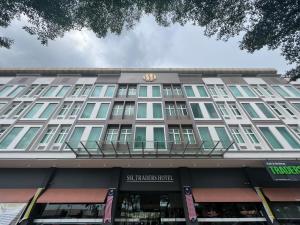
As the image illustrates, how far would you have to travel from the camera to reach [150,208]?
42.8 feet

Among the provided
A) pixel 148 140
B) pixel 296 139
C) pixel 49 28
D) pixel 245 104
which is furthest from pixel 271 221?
pixel 49 28

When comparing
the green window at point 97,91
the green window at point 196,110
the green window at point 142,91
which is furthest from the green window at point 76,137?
the green window at point 196,110

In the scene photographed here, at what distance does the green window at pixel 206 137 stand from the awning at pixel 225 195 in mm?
3306

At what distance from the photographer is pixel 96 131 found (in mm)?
16297

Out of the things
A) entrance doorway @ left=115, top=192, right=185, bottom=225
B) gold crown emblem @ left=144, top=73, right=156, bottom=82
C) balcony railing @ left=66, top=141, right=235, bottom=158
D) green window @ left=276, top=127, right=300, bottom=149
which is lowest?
entrance doorway @ left=115, top=192, right=185, bottom=225

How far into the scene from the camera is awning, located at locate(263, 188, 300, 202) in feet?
39.5

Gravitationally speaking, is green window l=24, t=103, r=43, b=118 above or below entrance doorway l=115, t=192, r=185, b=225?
above

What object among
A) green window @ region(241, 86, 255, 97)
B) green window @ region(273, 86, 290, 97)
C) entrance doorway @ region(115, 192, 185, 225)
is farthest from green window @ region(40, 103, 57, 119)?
green window @ region(273, 86, 290, 97)

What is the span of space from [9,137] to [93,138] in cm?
753

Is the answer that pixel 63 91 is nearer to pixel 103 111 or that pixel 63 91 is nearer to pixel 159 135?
pixel 103 111

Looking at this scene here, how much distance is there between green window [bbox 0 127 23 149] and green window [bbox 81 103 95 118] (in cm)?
572

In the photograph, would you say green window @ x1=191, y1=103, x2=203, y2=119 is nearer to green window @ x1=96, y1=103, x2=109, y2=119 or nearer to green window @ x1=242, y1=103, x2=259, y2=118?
green window @ x1=242, y1=103, x2=259, y2=118

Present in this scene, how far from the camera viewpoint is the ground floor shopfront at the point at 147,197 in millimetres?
11633

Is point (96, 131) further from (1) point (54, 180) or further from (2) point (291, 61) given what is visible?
(2) point (291, 61)
